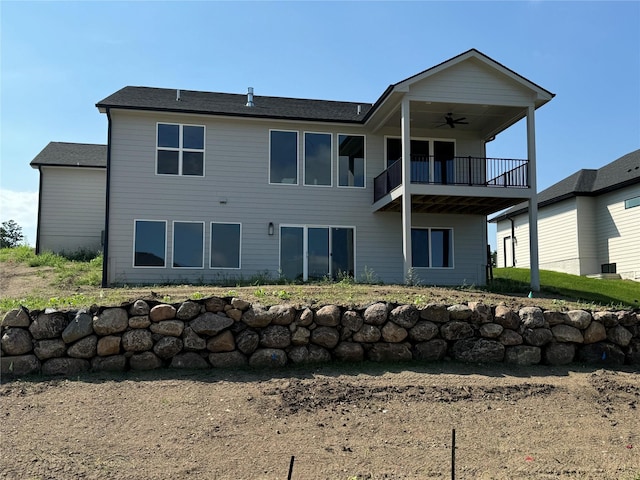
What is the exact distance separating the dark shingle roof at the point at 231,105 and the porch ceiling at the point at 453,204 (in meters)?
3.09

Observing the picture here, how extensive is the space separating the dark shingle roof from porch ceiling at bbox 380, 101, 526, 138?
1.67 m

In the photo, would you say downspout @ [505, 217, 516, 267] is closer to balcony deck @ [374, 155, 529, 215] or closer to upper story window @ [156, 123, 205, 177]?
balcony deck @ [374, 155, 529, 215]

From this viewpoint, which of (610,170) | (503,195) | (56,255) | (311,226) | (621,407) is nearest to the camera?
(621,407)

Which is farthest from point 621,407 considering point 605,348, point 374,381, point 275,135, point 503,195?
point 275,135

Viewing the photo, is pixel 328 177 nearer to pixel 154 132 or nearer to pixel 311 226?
pixel 311 226

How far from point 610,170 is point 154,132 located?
1927 centimetres

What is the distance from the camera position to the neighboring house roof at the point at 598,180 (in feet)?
69.8

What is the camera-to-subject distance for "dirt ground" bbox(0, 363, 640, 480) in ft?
16.1

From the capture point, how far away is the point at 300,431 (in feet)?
18.3

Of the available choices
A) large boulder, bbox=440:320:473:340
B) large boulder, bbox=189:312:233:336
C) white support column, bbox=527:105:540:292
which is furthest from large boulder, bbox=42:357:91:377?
white support column, bbox=527:105:540:292

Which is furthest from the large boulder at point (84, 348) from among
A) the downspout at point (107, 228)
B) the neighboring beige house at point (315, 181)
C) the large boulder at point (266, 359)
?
the neighboring beige house at point (315, 181)

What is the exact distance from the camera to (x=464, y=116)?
16344 millimetres

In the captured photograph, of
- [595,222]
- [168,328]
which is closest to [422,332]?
[168,328]

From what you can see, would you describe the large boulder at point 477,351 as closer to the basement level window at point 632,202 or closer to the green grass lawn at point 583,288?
the green grass lawn at point 583,288
